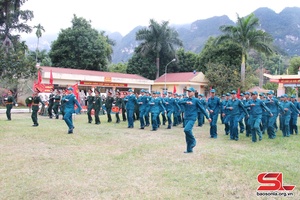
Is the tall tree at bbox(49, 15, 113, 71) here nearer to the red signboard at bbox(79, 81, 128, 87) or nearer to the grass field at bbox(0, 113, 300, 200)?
the red signboard at bbox(79, 81, 128, 87)

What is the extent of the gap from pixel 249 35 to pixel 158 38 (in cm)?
1337

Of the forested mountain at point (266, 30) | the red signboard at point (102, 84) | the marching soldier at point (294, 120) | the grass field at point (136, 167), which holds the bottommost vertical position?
the grass field at point (136, 167)

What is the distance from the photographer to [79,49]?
3828cm

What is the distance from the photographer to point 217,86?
3669cm

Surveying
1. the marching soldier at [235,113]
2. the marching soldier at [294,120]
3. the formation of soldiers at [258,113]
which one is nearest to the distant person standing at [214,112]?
the formation of soldiers at [258,113]

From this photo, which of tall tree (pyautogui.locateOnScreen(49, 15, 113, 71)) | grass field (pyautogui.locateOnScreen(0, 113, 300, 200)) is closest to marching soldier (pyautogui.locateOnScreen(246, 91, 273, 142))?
grass field (pyautogui.locateOnScreen(0, 113, 300, 200))

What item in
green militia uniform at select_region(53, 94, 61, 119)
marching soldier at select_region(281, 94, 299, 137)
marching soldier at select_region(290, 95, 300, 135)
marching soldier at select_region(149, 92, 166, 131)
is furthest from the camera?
green militia uniform at select_region(53, 94, 61, 119)

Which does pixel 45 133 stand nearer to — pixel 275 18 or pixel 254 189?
pixel 254 189

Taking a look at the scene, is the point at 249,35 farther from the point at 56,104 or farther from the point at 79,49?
the point at 56,104

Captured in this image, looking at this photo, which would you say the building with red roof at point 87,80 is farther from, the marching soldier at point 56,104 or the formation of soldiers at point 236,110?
the formation of soldiers at point 236,110

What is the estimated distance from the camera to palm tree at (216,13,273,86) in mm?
31922

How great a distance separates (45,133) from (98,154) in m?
4.22

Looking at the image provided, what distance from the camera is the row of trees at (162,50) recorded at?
105ft

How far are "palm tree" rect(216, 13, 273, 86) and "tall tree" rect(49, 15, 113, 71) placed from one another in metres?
15.7
